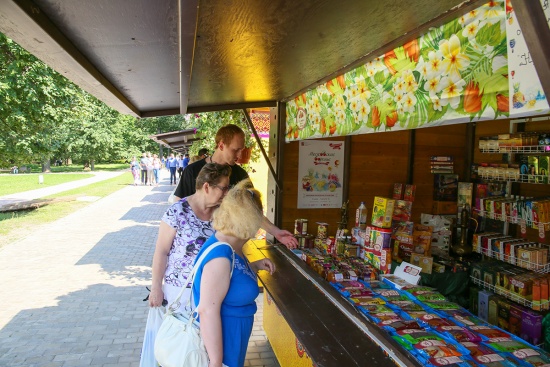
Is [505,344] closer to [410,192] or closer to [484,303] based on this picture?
[484,303]

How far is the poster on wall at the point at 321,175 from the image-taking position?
462 centimetres

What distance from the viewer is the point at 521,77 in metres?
1.19

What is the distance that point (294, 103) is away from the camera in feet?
13.1

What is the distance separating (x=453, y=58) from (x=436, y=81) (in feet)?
0.41

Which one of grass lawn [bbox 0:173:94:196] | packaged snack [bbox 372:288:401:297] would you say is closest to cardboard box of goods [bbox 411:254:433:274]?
packaged snack [bbox 372:288:401:297]

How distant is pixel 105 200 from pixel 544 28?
16.7m

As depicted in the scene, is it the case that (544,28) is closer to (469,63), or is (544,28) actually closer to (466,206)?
(469,63)

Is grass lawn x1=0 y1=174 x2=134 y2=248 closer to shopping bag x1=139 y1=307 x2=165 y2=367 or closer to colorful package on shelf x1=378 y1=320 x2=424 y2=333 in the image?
shopping bag x1=139 y1=307 x2=165 y2=367

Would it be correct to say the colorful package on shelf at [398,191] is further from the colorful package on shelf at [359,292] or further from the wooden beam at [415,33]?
the wooden beam at [415,33]

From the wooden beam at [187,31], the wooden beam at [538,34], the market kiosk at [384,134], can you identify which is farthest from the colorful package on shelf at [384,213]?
the wooden beam at [538,34]

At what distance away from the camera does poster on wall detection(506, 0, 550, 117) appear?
3.68ft

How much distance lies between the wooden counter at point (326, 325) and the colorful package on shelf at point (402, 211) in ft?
3.75

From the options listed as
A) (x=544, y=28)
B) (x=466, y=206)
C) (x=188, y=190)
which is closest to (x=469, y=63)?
(x=544, y=28)

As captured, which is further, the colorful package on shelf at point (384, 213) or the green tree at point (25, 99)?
the green tree at point (25, 99)
